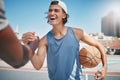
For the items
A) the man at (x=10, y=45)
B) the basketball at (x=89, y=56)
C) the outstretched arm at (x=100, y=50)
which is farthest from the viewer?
the outstretched arm at (x=100, y=50)

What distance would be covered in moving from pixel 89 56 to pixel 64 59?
25 centimetres

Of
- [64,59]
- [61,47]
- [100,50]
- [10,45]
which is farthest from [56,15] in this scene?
[10,45]

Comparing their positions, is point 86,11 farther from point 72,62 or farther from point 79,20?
point 72,62

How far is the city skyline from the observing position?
2.92 metres

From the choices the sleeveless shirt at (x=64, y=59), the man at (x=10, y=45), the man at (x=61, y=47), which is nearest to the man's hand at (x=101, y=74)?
the man at (x=61, y=47)

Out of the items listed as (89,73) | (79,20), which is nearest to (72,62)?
(89,73)

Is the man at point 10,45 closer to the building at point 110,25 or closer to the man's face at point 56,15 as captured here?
the man's face at point 56,15

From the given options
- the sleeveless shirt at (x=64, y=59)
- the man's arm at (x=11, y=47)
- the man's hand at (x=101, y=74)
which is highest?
the man's arm at (x=11, y=47)

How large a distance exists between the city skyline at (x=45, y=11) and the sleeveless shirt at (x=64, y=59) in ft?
0.53

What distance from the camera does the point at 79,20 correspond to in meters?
2.92

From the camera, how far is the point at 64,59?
2.82 m

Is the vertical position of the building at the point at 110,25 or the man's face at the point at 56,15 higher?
the man's face at the point at 56,15

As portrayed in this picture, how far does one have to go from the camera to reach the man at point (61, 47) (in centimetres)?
282

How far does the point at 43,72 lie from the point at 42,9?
2.04 feet
